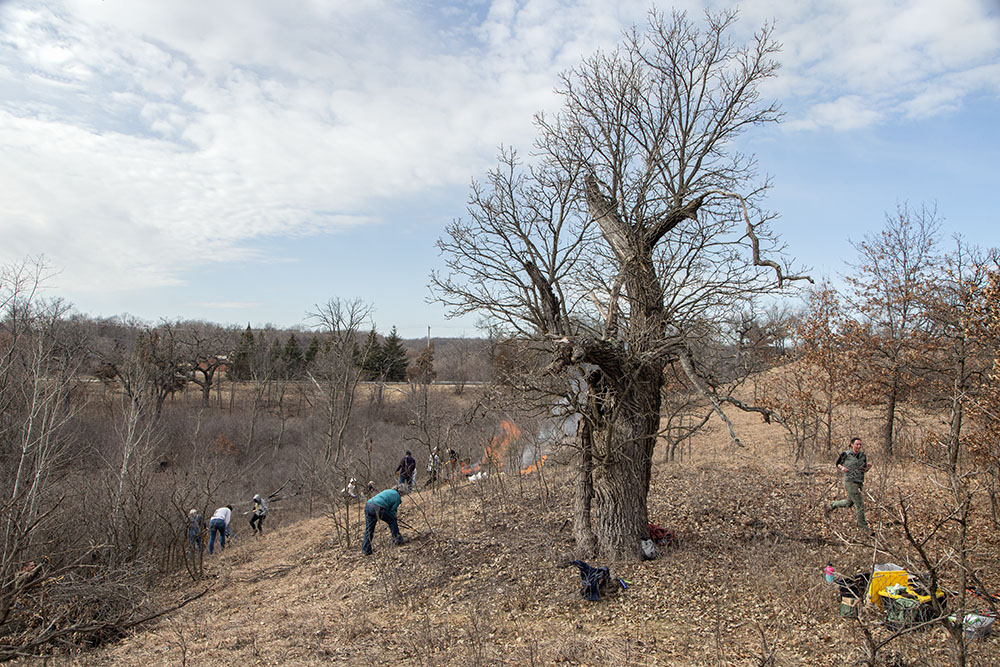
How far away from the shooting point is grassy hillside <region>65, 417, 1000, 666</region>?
623 centimetres

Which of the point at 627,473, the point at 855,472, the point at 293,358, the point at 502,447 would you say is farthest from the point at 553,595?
the point at 293,358

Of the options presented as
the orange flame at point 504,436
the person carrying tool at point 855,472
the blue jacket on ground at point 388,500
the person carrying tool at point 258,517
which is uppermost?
the person carrying tool at point 855,472

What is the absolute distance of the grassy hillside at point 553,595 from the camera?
20.4 ft

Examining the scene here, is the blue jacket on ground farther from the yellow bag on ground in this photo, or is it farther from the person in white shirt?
the yellow bag on ground

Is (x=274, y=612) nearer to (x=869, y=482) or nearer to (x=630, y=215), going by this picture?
(x=630, y=215)

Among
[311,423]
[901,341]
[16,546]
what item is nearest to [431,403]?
[311,423]

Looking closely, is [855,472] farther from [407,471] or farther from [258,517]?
[258,517]

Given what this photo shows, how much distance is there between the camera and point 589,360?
26.4 ft

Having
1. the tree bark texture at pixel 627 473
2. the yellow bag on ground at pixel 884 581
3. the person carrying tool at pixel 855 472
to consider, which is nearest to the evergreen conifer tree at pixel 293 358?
the tree bark texture at pixel 627 473

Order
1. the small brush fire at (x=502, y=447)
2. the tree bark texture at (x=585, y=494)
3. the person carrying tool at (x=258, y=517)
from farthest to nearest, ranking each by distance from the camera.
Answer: the person carrying tool at (x=258, y=517) → the small brush fire at (x=502, y=447) → the tree bark texture at (x=585, y=494)

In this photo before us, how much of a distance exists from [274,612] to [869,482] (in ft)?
38.9

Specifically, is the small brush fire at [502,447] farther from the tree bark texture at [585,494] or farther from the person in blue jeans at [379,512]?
the tree bark texture at [585,494]

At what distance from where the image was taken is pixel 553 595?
794cm

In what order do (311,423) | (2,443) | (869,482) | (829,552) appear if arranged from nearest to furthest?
1. (829,552)
2. (869,482)
3. (2,443)
4. (311,423)
